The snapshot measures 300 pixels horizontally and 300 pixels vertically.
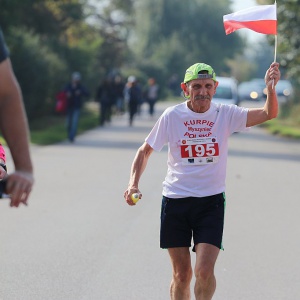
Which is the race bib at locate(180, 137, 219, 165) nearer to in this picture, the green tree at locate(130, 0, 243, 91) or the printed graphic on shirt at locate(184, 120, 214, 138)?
the printed graphic on shirt at locate(184, 120, 214, 138)

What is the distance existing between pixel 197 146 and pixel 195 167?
0.14 m

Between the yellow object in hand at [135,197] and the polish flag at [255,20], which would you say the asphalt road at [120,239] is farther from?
the polish flag at [255,20]

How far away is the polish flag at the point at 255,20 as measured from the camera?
6.86 metres

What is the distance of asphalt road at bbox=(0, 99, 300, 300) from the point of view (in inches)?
315

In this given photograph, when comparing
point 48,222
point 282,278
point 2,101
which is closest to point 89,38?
point 48,222

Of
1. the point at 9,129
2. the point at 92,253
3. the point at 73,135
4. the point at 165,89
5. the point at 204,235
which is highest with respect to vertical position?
the point at 9,129

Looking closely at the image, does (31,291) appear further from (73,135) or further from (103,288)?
(73,135)

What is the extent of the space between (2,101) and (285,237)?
24.1 feet

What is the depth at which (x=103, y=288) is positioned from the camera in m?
7.93

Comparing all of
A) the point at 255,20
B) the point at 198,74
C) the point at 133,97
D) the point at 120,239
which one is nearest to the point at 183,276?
the point at 198,74

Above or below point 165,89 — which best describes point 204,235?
above

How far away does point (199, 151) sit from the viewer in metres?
6.31

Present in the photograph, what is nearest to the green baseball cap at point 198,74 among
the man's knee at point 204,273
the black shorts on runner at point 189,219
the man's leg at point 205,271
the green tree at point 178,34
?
the black shorts on runner at point 189,219

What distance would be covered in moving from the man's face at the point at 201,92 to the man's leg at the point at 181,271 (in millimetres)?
Result: 910
